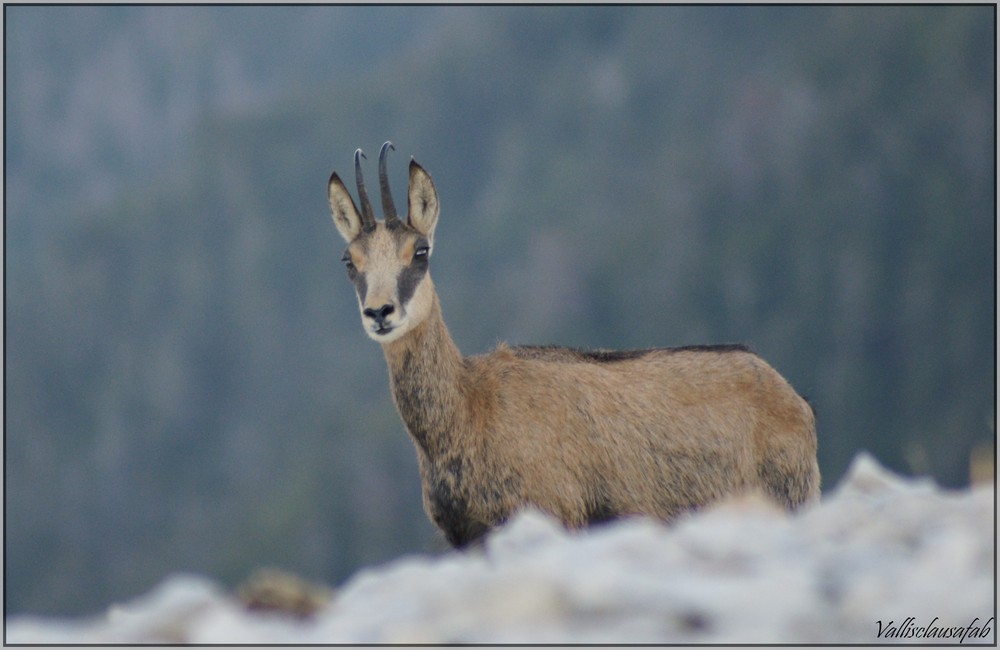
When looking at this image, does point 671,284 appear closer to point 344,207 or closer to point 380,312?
point 344,207

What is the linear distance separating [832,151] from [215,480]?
3384 inches

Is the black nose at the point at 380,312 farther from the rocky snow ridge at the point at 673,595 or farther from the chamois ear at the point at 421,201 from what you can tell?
the rocky snow ridge at the point at 673,595

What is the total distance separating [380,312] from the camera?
13.7 m

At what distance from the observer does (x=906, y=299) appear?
14412 cm

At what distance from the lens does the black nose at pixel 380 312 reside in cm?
1372

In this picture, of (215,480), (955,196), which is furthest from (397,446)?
(955,196)

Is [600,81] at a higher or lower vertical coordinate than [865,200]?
higher

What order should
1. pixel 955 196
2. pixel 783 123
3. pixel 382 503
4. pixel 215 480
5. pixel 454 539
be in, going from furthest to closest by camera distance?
pixel 215 480, pixel 783 123, pixel 382 503, pixel 955 196, pixel 454 539

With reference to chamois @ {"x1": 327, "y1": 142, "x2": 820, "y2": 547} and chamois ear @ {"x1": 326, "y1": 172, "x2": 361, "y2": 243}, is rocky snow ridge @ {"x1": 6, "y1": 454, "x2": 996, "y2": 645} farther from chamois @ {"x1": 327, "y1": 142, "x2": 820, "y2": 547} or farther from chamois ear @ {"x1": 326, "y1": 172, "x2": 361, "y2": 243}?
chamois ear @ {"x1": 326, "y1": 172, "x2": 361, "y2": 243}

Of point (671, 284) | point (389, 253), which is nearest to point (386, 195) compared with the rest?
point (389, 253)

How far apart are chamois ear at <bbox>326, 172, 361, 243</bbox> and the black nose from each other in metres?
1.37

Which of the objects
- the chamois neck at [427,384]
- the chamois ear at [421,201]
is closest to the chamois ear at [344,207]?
the chamois ear at [421,201]

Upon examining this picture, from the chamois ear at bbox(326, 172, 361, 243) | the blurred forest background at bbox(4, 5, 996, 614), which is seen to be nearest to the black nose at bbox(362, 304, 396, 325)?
the chamois ear at bbox(326, 172, 361, 243)

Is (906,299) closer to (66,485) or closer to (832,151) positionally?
(832,151)
